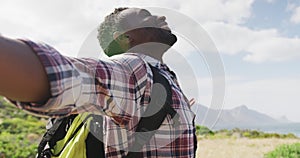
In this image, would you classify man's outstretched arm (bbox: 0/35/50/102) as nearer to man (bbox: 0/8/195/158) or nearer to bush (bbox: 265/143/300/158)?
man (bbox: 0/8/195/158)

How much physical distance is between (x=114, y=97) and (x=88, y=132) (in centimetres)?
38

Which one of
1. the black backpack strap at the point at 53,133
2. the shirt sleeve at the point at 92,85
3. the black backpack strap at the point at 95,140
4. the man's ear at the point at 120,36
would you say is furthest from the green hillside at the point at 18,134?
the shirt sleeve at the point at 92,85

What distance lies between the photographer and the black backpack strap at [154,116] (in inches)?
37.4

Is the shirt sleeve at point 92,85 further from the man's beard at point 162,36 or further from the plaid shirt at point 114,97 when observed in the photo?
the man's beard at point 162,36

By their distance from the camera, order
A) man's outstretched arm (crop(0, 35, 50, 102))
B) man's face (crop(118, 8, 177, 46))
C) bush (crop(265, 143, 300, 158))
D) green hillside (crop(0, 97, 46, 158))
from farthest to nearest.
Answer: bush (crop(265, 143, 300, 158))
green hillside (crop(0, 97, 46, 158))
man's face (crop(118, 8, 177, 46))
man's outstretched arm (crop(0, 35, 50, 102))

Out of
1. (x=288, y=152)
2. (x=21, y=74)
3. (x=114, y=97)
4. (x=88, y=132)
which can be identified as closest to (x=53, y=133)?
(x=88, y=132)

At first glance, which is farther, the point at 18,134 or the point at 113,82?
the point at 18,134

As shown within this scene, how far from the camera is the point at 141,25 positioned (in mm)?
1088

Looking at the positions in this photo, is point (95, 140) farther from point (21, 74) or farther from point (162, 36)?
point (21, 74)

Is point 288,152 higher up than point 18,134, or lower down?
higher up

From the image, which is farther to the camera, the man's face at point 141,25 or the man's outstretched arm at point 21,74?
the man's face at point 141,25

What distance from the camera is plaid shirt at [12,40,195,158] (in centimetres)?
70

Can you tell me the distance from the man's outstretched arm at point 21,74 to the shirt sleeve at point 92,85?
0.01 meters

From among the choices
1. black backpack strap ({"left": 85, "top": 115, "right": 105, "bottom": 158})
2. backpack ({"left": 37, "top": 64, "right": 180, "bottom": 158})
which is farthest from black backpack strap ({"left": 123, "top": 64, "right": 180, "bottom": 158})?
black backpack strap ({"left": 85, "top": 115, "right": 105, "bottom": 158})
